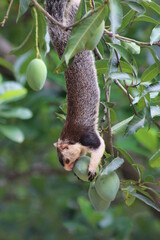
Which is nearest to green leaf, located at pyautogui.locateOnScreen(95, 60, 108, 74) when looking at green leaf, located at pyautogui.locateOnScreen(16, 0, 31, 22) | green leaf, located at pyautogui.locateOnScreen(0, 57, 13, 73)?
green leaf, located at pyautogui.locateOnScreen(16, 0, 31, 22)

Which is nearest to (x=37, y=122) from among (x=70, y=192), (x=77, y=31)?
(x=70, y=192)

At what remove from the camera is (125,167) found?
10.3 ft

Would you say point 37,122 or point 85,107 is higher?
point 85,107

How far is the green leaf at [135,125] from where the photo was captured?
4.75 feet

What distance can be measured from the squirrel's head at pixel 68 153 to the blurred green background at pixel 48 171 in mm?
1321

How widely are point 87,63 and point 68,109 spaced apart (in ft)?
0.47

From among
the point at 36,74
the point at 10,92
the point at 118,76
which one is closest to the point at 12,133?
the point at 10,92

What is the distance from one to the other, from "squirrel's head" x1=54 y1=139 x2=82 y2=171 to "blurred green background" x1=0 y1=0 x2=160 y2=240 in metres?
1.32

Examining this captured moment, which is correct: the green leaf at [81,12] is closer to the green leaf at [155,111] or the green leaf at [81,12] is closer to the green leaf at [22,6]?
the green leaf at [22,6]

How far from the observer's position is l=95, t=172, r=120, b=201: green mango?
1410mm

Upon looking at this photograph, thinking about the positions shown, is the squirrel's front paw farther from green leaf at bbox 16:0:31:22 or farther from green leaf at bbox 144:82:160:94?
green leaf at bbox 16:0:31:22

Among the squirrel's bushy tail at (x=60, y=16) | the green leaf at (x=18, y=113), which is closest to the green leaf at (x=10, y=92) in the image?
the green leaf at (x=18, y=113)

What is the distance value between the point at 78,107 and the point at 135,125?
0.82 feet

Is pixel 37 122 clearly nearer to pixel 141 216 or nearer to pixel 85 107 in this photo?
pixel 141 216
